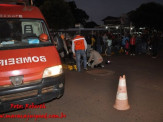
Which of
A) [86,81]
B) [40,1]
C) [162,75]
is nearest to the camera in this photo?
[86,81]

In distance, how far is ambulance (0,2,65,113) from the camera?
12.1ft

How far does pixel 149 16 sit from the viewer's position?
3656 centimetres

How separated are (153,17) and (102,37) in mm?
25249

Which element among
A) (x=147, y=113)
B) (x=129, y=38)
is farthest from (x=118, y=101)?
(x=129, y=38)

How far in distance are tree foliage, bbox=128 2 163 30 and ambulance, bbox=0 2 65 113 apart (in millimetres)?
35260

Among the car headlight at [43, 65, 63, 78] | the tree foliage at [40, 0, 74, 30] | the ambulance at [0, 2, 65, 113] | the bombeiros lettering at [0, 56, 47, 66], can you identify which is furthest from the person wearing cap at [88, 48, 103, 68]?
the tree foliage at [40, 0, 74, 30]

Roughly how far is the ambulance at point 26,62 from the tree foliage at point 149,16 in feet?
116

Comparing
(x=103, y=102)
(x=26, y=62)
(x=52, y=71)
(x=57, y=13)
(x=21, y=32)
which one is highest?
(x=57, y=13)

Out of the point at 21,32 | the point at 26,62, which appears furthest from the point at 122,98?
the point at 21,32

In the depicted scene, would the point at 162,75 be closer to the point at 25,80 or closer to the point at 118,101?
the point at 118,101

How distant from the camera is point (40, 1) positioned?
149 feet

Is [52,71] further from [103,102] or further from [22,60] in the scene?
[103,102]

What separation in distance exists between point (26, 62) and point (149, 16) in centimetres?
3686

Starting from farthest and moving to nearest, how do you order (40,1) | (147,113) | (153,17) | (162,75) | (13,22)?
(40,1), (153,17), (162,75), (13,22), (147,113)
